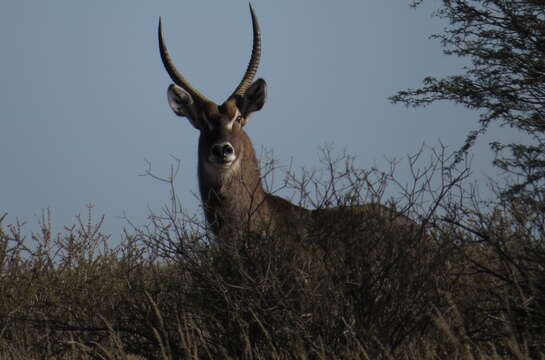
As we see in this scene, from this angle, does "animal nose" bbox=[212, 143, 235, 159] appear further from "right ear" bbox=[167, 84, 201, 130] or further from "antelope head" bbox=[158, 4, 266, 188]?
"right ear" bbox=[167, 84, 201, 130]

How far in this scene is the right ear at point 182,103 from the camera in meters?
9.07

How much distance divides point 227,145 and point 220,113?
27.8 inches

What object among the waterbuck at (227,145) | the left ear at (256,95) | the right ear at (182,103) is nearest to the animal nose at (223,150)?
the waterbuck at (227,145)

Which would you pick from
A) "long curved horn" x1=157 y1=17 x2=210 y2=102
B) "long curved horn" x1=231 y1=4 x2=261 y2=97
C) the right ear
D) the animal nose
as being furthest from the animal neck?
"long curved horn" x1=157 y1=17 x2=210 y2=102

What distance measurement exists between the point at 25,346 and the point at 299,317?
4269 mm

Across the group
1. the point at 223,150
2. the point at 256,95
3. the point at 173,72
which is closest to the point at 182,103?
the point at 173,72

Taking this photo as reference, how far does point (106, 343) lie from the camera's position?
24.6 feet

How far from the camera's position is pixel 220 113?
344 inches

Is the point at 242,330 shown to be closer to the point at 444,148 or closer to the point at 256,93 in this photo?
the point at 444,148

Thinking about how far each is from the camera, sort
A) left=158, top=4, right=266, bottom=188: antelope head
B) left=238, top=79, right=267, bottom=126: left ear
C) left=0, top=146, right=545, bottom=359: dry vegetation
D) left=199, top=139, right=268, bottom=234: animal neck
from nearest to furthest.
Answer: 1. left=0, top=146, right=545, bottom=359: dry vegetation
2. left=199, top=139, right=268, bottom=234: animal neck
3. left=158, top=4, right=266, bottom=188: antelope head
4. left=238, top=79, right=267, bottom=126: left ear

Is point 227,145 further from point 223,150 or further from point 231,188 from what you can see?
point 231,188

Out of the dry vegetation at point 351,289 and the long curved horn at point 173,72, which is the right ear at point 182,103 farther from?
the dry vegetation at point 351,289


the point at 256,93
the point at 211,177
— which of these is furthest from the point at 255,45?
the point at 211,177

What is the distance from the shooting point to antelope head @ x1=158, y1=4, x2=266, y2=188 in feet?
27.0
